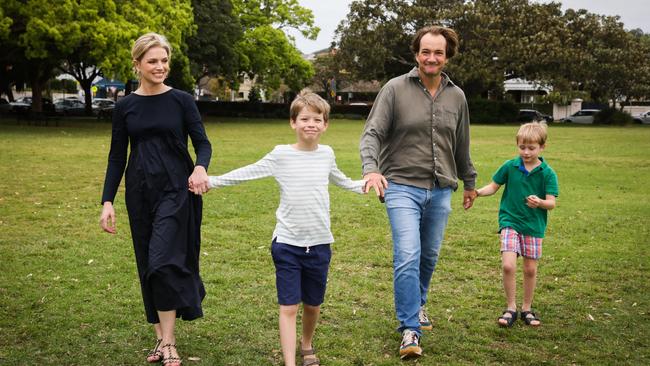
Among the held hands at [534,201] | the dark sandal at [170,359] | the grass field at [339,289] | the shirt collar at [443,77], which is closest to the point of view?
the dark sandal at [170,359]

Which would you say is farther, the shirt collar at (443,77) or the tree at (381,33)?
the tree at (381,33)

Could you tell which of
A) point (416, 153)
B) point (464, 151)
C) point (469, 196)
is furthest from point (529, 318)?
point (416, 153)

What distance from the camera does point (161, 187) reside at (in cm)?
456

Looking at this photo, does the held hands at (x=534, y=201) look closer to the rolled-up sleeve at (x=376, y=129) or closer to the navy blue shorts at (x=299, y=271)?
the rolled-up sleeve at (x=376, y=129)

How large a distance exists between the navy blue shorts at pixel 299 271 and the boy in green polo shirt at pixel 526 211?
5.92 ft

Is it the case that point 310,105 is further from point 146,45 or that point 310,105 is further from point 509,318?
point 509,318

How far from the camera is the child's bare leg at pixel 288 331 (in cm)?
445

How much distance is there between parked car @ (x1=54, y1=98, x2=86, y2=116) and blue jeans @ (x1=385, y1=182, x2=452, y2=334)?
51.1 meters

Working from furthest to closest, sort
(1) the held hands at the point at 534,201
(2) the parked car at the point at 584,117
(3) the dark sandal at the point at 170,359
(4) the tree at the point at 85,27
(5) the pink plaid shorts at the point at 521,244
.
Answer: (2) the parked car at the point at 584,117, (4) the tree at the point at 85,27, (5) the pink plaid shorts at the point at 521,244, (1) the held hands at the point at 534,201, (3) the dark sandal at the point at 170,359

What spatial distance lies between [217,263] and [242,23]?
49.4 metres

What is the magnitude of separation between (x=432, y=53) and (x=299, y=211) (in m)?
1.61

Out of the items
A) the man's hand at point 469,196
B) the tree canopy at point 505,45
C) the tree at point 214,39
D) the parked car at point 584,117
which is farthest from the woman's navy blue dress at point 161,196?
the parked car at point 584,117

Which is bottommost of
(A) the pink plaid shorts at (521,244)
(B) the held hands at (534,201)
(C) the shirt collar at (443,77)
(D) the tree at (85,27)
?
(A) the pink plaid shorts at (521,244)

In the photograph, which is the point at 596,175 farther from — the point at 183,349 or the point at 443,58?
the point at 183,349
